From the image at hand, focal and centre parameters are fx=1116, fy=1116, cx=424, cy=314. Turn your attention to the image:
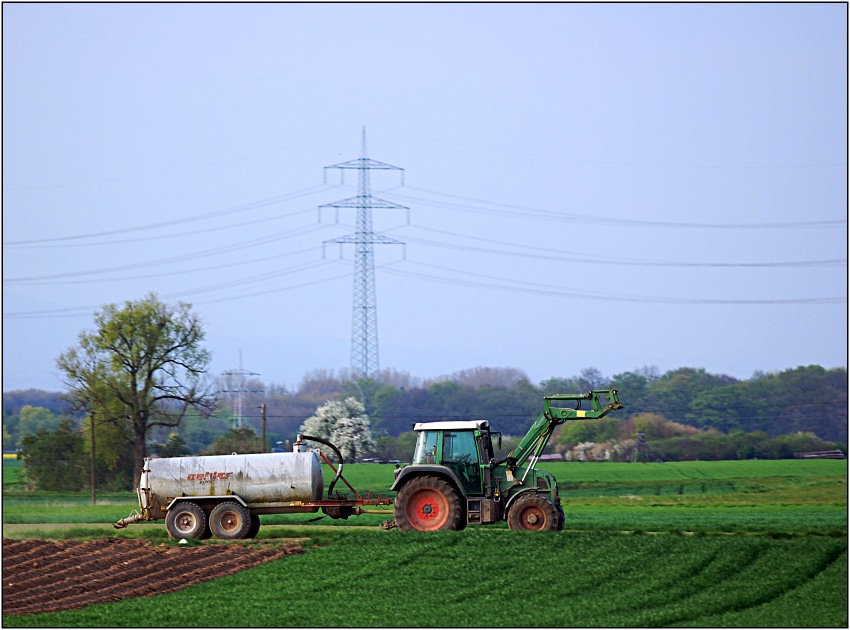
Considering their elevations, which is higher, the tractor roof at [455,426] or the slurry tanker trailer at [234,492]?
the tractor roof at [455,426]

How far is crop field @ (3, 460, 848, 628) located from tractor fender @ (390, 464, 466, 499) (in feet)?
3.24

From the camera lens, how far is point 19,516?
38.3 metres

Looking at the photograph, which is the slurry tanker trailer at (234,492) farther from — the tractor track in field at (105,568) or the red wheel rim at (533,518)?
the red wheel rim at (533,518)

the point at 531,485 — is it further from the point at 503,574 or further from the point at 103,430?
the point at 103,430

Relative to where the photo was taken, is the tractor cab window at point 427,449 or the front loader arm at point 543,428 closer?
the front loader arm at point 543,428

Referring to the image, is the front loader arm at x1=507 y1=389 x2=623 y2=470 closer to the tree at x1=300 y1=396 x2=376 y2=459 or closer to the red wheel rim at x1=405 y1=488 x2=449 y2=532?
the red wheel rim at x1=405 y1=488 x2=449 y2=532

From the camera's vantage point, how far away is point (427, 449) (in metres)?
25.4

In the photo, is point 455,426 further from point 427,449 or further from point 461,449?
point 427,449

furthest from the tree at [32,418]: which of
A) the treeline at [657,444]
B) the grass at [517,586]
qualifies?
the grass at [517,586]

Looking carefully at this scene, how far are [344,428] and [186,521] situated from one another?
36.6 m

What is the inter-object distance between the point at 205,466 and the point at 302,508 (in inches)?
102

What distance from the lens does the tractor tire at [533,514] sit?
80.6 ft

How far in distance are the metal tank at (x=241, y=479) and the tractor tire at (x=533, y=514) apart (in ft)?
16.3

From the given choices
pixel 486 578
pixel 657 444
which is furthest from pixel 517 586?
pixel 657 444
